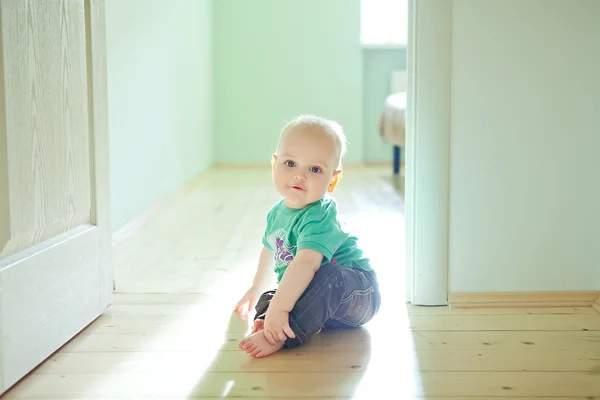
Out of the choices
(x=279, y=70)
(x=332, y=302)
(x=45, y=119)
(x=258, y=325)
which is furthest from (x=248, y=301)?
(x=279, y=70)

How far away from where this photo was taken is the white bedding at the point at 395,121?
3.99m

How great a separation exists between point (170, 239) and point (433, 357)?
4.75ft

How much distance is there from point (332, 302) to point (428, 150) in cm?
43

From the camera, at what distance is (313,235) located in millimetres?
1311

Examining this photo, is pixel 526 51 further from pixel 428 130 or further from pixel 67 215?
pixel 67 215

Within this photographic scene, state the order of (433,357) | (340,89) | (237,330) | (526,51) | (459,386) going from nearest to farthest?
(459,386) → (433,357) → (237,330) → (526,51) → (340,89)

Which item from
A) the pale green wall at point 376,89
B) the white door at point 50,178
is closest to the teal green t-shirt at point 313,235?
the white door at point 50,178

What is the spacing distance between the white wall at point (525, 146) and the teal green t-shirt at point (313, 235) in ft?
0.98

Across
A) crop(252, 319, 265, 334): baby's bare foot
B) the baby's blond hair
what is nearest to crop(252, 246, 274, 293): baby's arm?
crop(252, 319, 265, 334): baby's bare foot

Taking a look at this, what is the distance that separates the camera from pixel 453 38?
1.53m

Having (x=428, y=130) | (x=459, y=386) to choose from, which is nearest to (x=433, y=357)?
(x=459, y=386)

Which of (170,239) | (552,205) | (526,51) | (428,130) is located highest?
(526,51)

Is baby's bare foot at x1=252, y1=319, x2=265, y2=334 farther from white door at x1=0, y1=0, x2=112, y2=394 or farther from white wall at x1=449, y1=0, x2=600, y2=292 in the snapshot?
white wall at x1=449, y1=0, x2=600, y2=292

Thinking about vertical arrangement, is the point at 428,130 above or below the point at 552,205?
above
